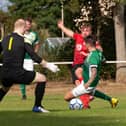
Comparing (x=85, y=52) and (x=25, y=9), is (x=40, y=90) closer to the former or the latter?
(x=85, y=52)

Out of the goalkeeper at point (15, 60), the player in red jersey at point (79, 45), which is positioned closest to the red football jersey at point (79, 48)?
the player in red jersey at point (79, 45)

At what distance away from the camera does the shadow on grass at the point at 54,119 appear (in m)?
10.9

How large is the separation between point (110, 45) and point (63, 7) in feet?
12.9

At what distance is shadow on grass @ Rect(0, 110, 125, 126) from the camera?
428 inches

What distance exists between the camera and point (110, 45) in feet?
118

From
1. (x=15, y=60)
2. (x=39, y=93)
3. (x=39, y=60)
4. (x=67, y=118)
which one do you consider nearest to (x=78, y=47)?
(x=39, y=93)

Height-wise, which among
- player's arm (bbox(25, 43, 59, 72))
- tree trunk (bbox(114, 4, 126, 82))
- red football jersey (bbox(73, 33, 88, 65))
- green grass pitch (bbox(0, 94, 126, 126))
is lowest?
tree trunk (bbox(114, 4, 126, 82))

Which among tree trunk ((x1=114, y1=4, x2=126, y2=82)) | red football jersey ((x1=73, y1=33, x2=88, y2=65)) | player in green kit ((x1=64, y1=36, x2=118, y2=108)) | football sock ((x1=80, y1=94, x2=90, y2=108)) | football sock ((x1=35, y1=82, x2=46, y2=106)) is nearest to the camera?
football sock ((x1=35, y1=82, x2=46, y2=106))

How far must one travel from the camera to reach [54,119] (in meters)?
11.7

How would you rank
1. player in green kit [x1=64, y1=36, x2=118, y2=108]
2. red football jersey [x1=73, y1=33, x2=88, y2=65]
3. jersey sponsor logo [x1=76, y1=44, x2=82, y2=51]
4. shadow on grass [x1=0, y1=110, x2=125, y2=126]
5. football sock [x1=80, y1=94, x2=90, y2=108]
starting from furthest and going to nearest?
jersey sponsor logo [x1=76, y1=44, x2=82, y2=51]
red football jersey [x1=73, y1=33, x2=88, y2=65]
football sock [x1=80, y1=94, x2=90, y2=108]
player in green kit [x1=64, y1=36, x2=118, y2=108]
shadow on grass [x1=0, y1=110, x2=125, y2=126]

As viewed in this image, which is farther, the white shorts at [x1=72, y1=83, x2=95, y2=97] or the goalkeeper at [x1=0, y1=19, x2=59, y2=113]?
Answer: the white shorts at [x1=72, y1=83, x2=95, y2=97]

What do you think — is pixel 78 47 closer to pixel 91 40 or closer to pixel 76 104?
pixel 76 104

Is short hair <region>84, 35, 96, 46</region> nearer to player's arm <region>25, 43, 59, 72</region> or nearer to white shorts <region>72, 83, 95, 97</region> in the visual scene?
white shorts <region>72, 83, 95, 97</region>

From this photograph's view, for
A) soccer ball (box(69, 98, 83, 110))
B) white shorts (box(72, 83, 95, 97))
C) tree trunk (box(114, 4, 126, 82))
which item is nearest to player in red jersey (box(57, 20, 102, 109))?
soccer ball (box(69, 98, 83, 110))
